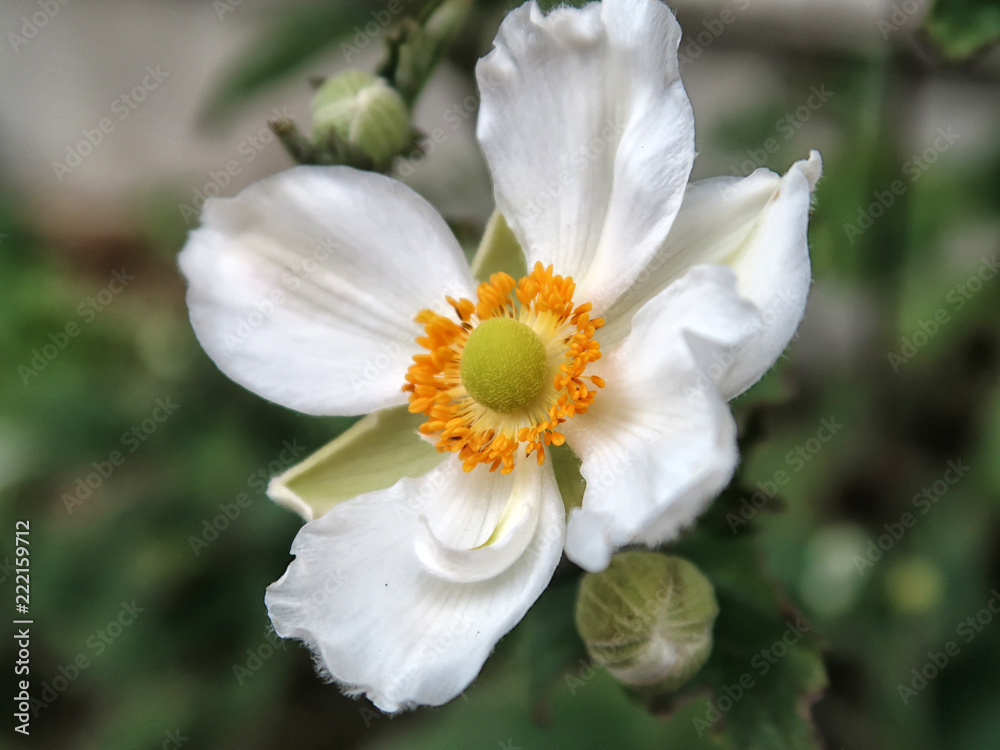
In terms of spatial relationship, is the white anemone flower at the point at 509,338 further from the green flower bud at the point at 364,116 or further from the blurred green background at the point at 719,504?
the blurred green background at the point at 719,504

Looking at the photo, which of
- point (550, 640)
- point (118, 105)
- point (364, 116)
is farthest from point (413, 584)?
point (118, 105)

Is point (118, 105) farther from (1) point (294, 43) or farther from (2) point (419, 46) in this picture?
(2) point (419, 46)

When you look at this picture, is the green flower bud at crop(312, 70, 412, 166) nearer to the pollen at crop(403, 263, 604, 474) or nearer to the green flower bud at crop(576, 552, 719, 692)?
the pollen at crop(403, 263, 604, 474)

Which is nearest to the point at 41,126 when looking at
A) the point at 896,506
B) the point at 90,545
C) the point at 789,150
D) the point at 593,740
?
the point at 90,545

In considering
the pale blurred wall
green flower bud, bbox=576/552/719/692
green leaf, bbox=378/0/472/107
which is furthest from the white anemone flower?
the pale blurred wall

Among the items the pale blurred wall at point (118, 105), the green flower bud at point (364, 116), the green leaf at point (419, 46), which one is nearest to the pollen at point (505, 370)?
the green flower bud at point (364, 116)
